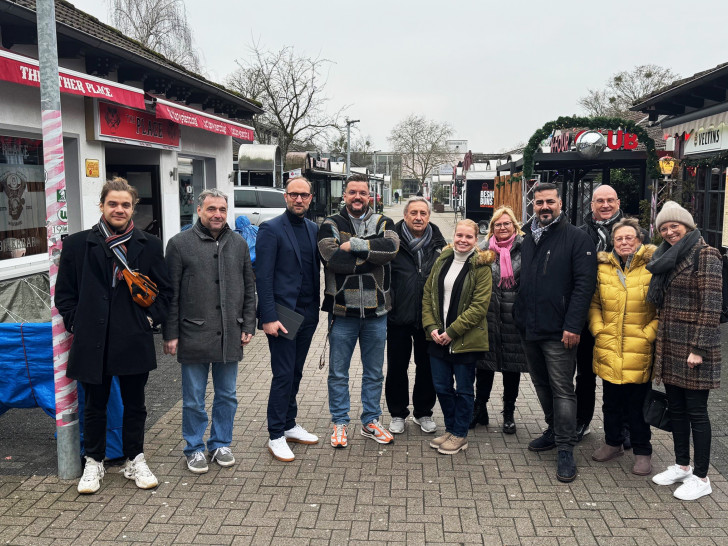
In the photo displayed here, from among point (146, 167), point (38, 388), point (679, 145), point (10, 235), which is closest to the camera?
point (38, 388)

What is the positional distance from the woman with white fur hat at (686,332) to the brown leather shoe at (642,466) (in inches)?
6.1

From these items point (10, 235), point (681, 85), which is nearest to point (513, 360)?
point (10, 235)

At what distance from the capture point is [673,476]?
3893 mm

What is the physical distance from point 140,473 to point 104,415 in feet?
1.39

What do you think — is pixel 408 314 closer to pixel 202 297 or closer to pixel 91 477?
pixel 202 297

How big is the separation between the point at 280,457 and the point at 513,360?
1.76 m

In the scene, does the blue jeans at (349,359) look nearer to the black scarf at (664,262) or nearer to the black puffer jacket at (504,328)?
the black puffer jacket at (504,328)

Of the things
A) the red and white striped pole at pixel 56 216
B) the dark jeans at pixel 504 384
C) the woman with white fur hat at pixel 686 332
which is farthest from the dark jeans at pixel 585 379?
the red and white striped pole at pixel 56 216

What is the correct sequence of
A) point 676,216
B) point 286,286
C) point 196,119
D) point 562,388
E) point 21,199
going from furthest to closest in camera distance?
point 196,119, point 21,199, point 286,286, point 562,388, point 676,216

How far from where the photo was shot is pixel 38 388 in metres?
4.18

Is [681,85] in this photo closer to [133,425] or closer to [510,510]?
[510,510]

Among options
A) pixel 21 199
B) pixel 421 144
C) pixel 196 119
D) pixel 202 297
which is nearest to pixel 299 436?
pixel 202 297

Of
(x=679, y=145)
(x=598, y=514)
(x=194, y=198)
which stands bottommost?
(x=598, y=514)

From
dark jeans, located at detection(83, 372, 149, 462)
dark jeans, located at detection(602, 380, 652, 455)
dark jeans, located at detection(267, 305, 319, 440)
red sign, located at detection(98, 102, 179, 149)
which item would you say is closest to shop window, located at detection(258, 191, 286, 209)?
red sign, located at detection(98, 102, 179, 149)
